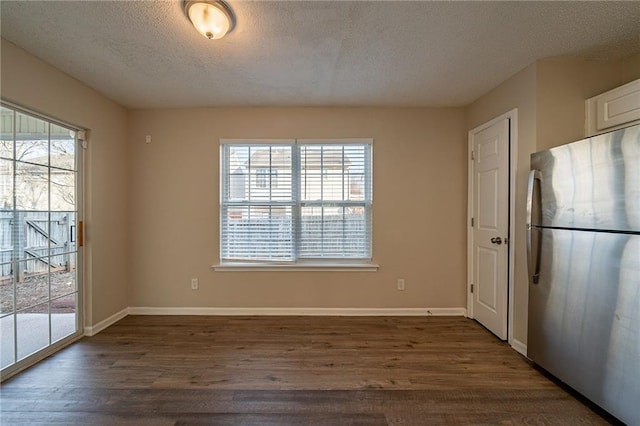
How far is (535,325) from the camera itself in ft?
7.08

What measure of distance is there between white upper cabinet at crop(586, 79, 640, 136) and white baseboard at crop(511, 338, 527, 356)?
1889mm

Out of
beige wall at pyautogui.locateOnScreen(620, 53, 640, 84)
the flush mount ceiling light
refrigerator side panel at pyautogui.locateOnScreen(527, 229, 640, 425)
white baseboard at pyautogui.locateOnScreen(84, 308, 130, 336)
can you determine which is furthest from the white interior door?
white baseboard at pyautogui.locateOnScreen(84, 308, 130, 336)

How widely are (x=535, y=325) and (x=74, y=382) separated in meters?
3.61

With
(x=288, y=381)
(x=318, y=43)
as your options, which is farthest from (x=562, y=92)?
(x=288, y=381)

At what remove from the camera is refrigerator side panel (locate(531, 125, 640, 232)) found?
5.01 ft

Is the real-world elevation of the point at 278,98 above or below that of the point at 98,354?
above

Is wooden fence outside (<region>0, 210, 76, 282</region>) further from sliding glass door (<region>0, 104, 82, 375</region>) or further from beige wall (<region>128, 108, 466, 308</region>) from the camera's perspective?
beige wall (<region>128, 108, 466, 308</region>)

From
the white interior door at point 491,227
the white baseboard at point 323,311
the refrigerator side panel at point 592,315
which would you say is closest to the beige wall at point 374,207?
the white baseboard at point 323,311

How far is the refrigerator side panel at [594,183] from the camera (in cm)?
153

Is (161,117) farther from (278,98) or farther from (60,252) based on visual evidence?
(60,252)

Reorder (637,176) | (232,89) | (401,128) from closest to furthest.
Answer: (637,176) < (232,89) < (401,128)

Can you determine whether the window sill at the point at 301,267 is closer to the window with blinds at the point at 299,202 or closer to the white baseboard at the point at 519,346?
the window with blinds at the point at 299,202

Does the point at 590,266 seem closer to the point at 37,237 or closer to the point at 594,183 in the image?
the point at 594,183

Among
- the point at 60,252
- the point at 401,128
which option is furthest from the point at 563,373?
the point at 60,252
